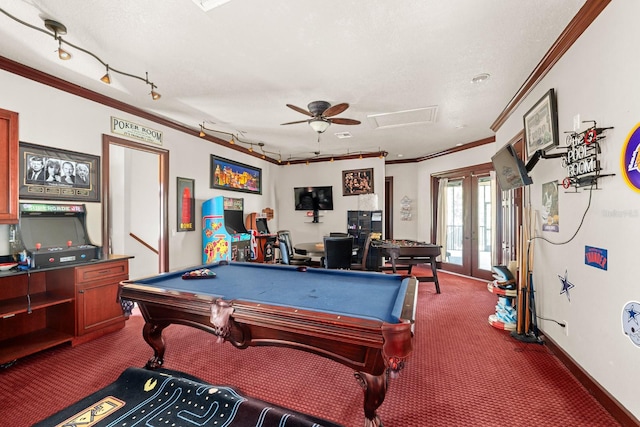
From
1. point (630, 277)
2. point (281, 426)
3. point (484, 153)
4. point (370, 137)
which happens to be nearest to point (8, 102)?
point (281, 426)

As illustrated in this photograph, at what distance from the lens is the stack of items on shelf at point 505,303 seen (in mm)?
3393

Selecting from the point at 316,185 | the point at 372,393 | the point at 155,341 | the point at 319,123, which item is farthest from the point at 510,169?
the point at 316,185

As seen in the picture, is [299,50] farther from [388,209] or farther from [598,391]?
[388,209]

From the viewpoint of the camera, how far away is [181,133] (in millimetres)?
5070

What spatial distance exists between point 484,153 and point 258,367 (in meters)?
5.83

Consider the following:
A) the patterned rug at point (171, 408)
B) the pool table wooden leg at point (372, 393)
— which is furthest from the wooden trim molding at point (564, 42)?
the patterned rug at point (171, 408)

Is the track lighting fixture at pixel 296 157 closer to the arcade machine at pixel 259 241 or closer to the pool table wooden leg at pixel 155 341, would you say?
the arcade machine at pixel 259 241

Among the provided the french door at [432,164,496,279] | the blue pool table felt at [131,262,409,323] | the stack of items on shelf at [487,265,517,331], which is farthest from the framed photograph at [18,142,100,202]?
the french door at [432,164,496,279]

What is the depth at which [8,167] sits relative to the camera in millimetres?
2662

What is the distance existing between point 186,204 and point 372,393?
462 cm

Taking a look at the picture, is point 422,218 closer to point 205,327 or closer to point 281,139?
point 281,139

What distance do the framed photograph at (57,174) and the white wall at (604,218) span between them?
17.1 feet

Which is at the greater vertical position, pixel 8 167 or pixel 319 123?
pixel 319 123

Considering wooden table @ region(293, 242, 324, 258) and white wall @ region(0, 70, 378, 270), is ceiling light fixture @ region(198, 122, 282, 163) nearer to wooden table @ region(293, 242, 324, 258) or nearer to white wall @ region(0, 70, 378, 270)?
white wall @ region(0, 70, 378, 270)
